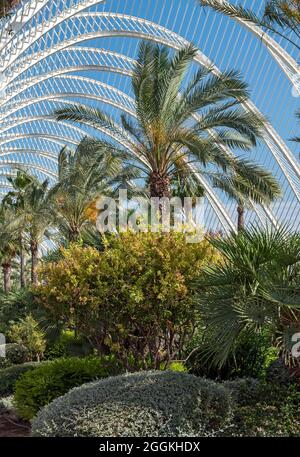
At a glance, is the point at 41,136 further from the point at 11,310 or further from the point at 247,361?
the point at 247,361

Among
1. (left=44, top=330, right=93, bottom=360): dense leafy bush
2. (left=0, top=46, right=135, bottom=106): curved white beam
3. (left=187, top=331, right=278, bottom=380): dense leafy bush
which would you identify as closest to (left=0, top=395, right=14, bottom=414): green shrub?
(left=187, top=331, right=278, bottom=380): dense leafy bush

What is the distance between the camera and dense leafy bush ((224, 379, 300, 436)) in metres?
8.11

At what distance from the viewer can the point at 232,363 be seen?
35.4ft

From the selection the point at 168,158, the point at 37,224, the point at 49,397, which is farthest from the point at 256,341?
the point at 37,224

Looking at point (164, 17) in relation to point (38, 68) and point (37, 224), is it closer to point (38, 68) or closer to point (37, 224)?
point (38, 68)

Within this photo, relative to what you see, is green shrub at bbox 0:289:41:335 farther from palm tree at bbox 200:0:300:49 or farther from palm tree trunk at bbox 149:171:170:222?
palm tree at bbox 200:0:300:49

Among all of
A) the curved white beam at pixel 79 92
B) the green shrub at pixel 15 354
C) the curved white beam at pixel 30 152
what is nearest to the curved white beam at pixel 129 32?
the curved white beam at pixel 79 92

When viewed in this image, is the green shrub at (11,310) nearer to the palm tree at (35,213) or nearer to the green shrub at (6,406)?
the palm tree at (35,213)

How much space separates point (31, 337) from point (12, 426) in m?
6.58

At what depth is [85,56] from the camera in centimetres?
2911

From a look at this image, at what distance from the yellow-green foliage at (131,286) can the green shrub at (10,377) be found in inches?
137

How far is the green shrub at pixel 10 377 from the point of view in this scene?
14250mm

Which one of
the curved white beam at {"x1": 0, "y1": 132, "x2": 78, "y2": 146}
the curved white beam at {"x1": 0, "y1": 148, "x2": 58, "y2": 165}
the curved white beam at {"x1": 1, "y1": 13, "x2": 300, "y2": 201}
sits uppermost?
the curved white beam at {"x1": 1, "y1": 13, "x2": 300, "y2": 201}

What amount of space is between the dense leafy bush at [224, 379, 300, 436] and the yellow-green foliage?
77.7 inches
